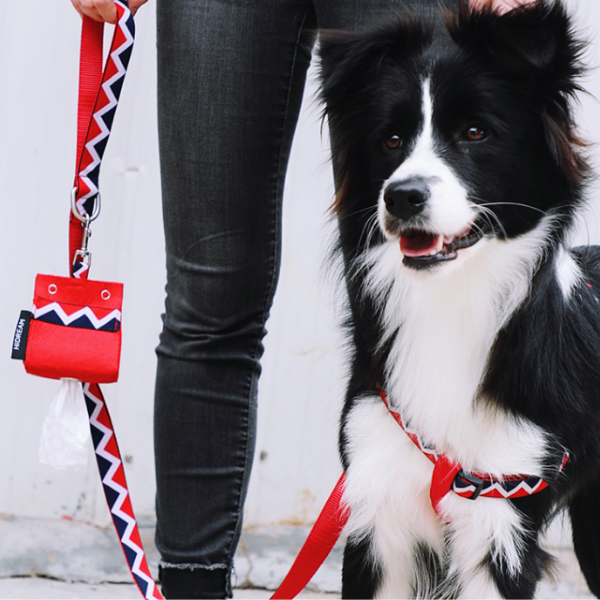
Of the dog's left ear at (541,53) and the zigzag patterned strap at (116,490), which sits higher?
the dog's left ear at (541,53)

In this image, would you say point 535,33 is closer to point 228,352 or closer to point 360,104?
point 360,104

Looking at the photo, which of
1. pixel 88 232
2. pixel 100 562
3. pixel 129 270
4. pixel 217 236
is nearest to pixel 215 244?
pixel 217 236

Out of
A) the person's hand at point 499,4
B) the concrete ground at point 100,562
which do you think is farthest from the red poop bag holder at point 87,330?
the concrete ground at point 100,562

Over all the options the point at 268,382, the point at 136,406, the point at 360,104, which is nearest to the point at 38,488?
the point at 136,406

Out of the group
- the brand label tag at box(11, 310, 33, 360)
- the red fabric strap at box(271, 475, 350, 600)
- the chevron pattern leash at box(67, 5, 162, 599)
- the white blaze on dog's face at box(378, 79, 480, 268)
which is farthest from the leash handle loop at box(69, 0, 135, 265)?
the red fabric strap at box(271, 475, 350, 600)

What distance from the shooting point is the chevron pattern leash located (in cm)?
134

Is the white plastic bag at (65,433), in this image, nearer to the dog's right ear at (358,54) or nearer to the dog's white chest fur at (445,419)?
the dog's white chest fur at (445,419)

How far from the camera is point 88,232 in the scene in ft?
4.46

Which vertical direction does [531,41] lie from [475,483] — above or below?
above

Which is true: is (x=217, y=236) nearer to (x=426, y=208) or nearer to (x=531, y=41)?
(x=426, y=208)

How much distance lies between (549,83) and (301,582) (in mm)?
1067

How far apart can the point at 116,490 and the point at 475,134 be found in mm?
918

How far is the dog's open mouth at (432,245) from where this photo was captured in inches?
54.0

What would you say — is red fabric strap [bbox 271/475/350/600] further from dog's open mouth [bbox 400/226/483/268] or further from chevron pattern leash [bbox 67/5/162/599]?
dog's open mouth [bbox 400/226/483/268]
